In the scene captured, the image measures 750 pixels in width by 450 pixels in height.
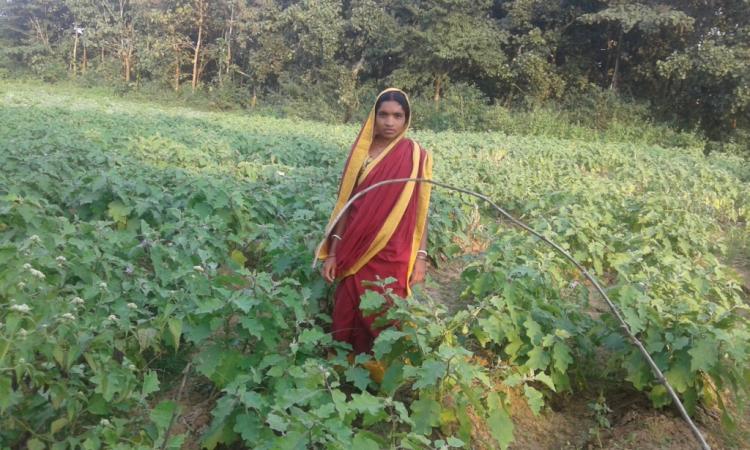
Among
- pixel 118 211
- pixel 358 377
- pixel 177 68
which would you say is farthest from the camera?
pixel 177 68

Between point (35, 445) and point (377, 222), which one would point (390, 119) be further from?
point (35, 445)

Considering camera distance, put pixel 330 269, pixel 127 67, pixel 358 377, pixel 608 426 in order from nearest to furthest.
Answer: pixel 358 377
pixel 608 426
pixel 330 269
pixel 127 67

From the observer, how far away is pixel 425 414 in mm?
2441

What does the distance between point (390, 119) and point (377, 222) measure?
0.54 m

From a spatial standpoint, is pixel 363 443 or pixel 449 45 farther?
pixel 449 45

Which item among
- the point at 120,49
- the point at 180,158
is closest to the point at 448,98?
the point at 180,158

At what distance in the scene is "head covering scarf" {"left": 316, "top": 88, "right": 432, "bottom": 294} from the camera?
125 inches

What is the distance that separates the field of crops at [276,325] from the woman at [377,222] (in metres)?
0.18

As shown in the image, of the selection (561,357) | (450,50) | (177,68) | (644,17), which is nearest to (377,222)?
(561,357)

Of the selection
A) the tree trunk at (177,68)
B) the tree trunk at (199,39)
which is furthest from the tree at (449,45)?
the tree trunk at (177,68)

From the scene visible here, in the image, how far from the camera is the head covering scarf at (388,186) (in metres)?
3.18

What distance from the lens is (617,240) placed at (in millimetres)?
5027

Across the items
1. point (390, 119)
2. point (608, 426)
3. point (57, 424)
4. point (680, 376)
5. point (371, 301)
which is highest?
point (390, 119)

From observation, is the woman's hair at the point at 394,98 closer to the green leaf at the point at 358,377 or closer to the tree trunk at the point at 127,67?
the green leaf at the point at 358,377
